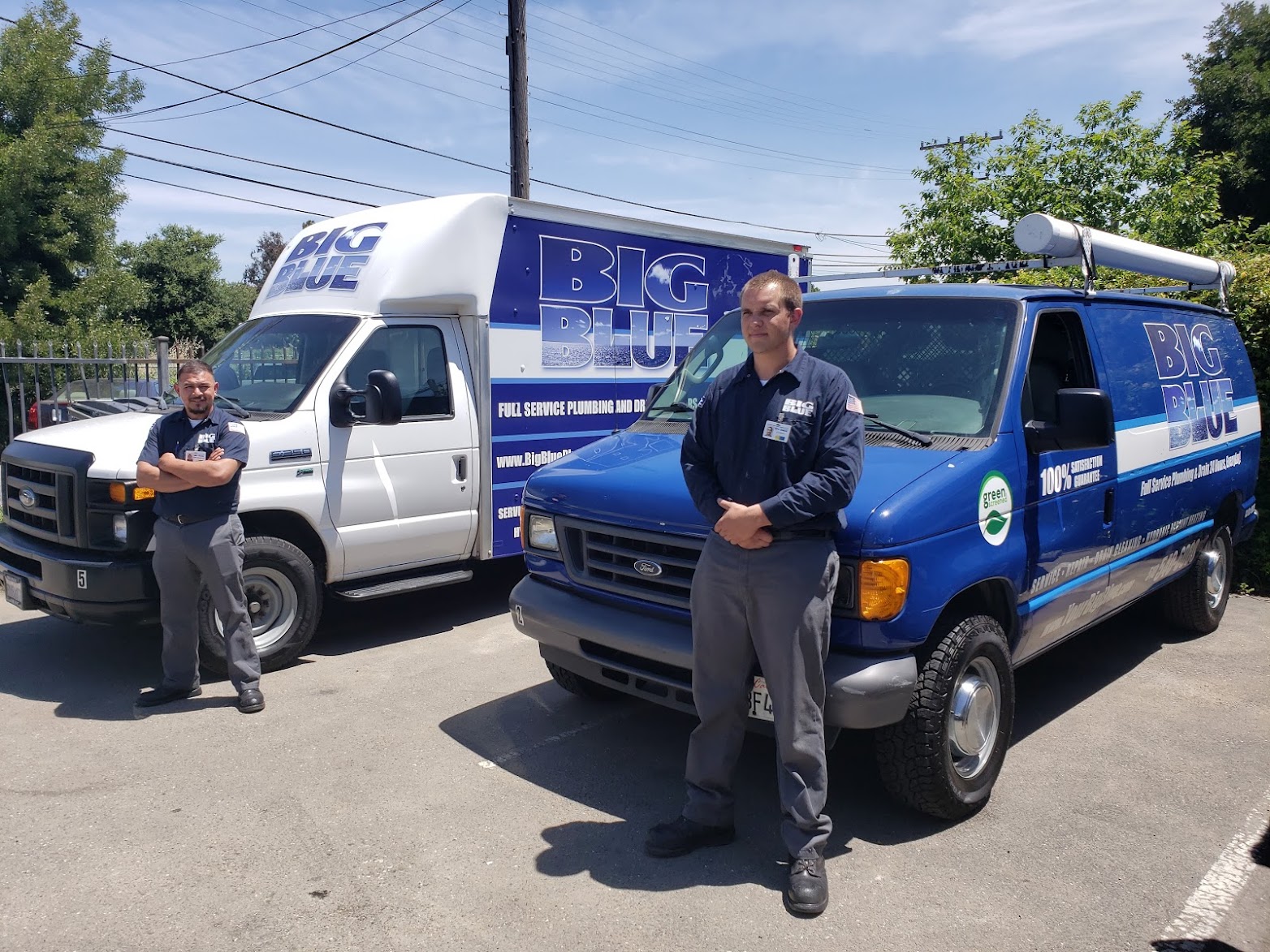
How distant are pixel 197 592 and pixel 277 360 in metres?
1.82

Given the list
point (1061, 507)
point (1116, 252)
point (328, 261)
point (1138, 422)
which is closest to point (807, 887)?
point (1061, 507)

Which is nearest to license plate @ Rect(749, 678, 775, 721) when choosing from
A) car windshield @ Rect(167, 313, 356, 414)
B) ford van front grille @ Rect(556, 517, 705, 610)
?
ford van front grille @ Rect(556, 517, 705, 610)

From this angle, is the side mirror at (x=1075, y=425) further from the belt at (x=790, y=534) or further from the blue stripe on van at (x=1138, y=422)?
the belt at (x=790, y=534)

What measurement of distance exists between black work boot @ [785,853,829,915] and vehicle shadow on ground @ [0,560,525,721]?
3.44 m

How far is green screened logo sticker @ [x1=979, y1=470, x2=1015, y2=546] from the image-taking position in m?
3.89

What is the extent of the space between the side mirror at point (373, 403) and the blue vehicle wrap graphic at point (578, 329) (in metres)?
1.00

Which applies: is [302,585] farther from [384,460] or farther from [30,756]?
[30,756]

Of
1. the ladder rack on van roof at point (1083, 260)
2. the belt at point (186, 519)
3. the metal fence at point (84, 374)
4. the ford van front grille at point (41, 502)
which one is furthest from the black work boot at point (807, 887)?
the metal fence at point (84, 374)

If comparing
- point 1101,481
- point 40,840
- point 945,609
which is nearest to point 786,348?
point 945,609

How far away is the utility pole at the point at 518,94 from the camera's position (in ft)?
49.5

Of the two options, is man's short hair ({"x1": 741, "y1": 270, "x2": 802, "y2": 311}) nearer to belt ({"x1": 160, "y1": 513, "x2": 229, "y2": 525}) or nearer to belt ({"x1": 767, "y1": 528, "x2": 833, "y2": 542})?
belt ({"x1": 767, "y1": 528, "x2": 833, "y2": 542})

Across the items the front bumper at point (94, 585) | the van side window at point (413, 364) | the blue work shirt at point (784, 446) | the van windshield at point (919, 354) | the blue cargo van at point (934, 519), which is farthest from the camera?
the van side window at point (413, 364)

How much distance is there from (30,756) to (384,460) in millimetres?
2555

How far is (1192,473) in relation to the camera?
19.2 ft
